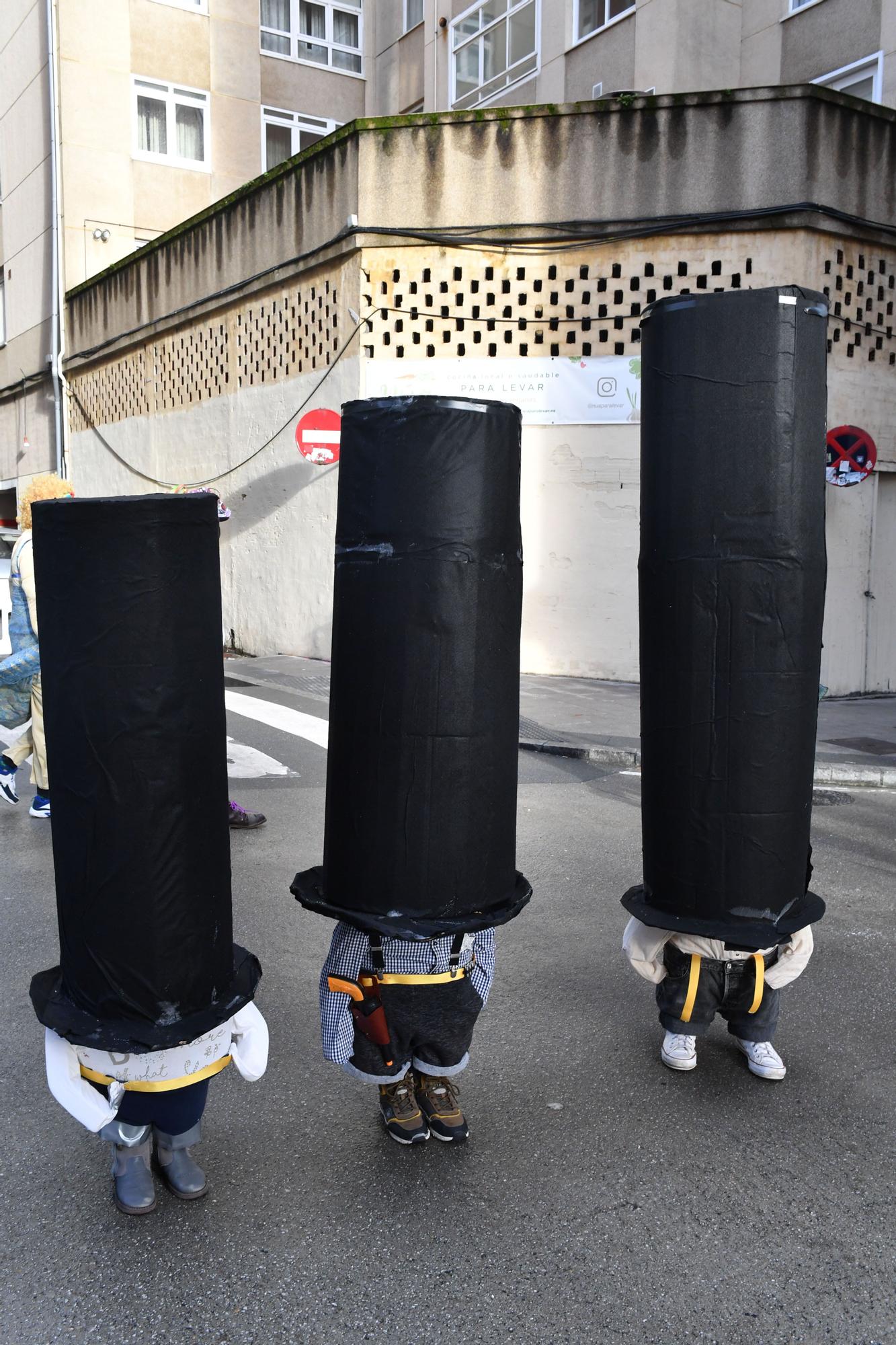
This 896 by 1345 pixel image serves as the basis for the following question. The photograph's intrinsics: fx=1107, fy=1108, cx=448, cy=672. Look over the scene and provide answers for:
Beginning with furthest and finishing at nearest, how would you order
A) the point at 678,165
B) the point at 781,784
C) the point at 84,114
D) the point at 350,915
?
the point at 84,114 → the point at 678,165 → the point at 781,784 → the point at 350,915

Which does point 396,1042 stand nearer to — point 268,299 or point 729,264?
point 729,264

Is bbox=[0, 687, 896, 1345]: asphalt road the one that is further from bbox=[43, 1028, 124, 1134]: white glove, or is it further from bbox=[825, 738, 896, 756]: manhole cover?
bbox=[825, 738, 896, 756]: manhole cover

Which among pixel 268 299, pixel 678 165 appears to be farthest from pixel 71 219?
pixel 678 165

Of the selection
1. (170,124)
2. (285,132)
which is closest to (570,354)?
(170,124)

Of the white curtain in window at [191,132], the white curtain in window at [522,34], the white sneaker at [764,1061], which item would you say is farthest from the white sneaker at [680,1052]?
the white curtain in window at [191,132]

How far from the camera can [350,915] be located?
9.23 ft

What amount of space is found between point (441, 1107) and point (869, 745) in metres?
7.64

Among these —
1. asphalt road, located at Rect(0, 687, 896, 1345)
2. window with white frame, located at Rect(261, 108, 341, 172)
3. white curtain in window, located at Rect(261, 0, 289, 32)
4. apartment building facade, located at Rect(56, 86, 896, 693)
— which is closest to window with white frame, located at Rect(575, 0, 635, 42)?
apartment building facade, located at Rect(56, 86, 896, 693)

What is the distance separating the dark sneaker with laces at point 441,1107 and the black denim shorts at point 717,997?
0.76m

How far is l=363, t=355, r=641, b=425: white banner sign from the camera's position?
1280 centimetres

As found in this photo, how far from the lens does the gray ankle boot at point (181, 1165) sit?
2803 millimetres

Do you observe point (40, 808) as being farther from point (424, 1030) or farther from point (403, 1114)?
point (424, 1030)

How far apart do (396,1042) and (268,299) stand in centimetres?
1389

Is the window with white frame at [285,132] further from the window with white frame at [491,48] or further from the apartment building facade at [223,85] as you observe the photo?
the window with white frame at [491,48]
